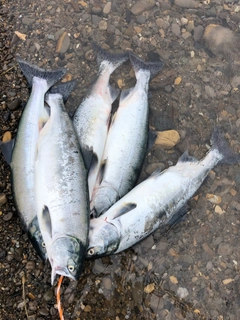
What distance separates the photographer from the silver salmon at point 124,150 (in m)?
4.11

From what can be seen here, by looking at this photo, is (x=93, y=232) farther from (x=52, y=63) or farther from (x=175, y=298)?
(x=52, y=63)

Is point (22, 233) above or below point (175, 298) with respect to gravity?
above

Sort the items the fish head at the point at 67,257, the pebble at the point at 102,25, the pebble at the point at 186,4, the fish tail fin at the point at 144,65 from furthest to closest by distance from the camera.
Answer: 1. the pebble at the point at 186,4
2. the pebble at the point at 102,25
3. the fish tail fin at the point at 144,65
4. the fish head at the point at 67,257

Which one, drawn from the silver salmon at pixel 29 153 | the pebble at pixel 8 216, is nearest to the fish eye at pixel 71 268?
the silver salmon at pixel 29 153

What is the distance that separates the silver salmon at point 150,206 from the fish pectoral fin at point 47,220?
38 centimetres

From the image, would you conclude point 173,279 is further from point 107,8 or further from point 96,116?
point 107,8

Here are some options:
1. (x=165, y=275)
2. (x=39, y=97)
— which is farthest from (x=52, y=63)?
(x=165, y=275)

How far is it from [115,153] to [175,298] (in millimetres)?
1582

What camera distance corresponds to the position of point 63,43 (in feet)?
17.3

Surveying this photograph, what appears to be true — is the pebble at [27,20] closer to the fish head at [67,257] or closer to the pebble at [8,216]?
the pebble at [8,216]

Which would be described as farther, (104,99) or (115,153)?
(104,99)

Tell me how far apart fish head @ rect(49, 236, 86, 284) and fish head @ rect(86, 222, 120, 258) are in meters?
0.19

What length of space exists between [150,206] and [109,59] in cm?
191

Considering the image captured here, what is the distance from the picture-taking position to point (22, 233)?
167 inches
